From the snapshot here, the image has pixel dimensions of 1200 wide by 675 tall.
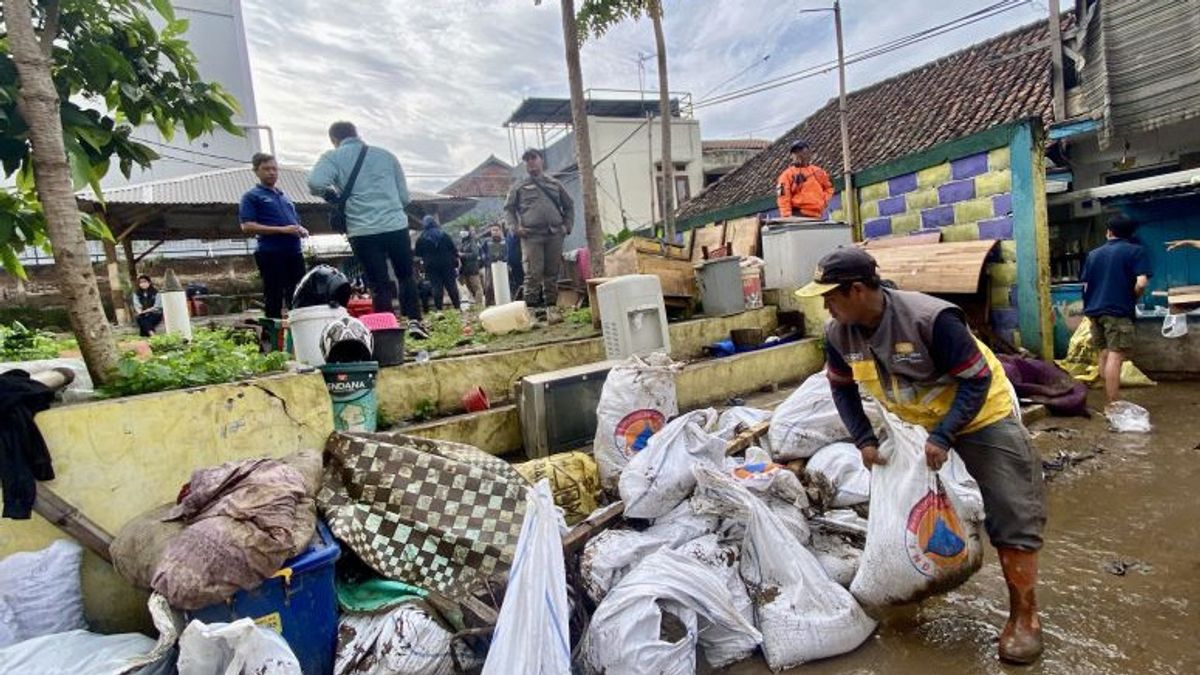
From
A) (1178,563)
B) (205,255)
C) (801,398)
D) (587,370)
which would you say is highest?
(205,255)

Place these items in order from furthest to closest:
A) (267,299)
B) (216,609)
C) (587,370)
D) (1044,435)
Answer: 1. (267,299)
2. (1044,435)
3. (587,370)
4. (216,609)

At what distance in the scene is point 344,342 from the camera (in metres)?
3.28

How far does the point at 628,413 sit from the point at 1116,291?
463 centimetres

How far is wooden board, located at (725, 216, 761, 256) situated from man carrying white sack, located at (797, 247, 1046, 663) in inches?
197

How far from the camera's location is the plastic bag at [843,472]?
303 cm

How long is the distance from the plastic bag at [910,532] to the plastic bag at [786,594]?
154 mm

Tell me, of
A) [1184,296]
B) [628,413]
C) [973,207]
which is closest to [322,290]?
[628,413]

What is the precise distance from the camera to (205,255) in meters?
15.6

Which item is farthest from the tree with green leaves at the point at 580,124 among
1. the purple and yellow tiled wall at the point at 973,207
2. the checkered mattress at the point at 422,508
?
the checkered mattress at the point at 422,508

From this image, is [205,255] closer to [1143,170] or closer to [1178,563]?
[1178,563]

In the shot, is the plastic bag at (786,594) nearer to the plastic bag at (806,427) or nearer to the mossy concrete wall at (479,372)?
the plastic bag at (806,427)

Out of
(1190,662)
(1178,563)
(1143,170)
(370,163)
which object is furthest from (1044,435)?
(1143,170)

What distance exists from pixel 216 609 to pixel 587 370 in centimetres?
238

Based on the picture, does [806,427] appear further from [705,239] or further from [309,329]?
[705,239]
